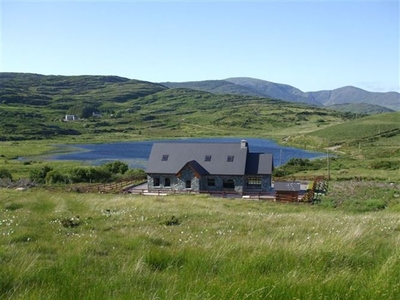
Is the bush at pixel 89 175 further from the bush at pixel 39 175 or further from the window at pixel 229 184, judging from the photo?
the window at pixel 229 184

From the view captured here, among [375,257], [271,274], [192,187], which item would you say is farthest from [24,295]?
[192,187]

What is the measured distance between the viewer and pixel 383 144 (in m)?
132

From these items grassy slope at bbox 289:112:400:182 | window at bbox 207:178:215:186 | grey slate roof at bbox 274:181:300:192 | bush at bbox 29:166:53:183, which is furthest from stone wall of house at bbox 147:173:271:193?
grassy slope at bbox 289:112:400:182

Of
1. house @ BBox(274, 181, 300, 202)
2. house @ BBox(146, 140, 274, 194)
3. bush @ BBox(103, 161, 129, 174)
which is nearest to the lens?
house @ BBox(274, 181, 300, 202)

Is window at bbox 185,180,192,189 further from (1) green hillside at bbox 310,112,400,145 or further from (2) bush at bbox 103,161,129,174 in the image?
(1) green hillside at bbox 310,112,400,145

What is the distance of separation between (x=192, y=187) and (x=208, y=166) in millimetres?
3052

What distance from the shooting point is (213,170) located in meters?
49.5

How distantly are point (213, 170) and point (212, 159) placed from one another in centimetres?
178

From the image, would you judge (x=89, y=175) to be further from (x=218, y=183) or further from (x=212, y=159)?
(x=218, y=183)

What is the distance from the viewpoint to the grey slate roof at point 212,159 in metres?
49.3

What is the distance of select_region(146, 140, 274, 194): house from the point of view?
49062 millimetres

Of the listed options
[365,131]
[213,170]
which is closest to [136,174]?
[213,170]

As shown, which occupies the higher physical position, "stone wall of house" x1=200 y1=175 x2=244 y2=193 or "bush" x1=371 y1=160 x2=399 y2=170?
"bush" x1=371 y1=160 x2=399 y2=170

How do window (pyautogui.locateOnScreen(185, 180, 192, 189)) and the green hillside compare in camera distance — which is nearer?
window (pyautogui.locateOnScreen(185, 180, 192, 189))
